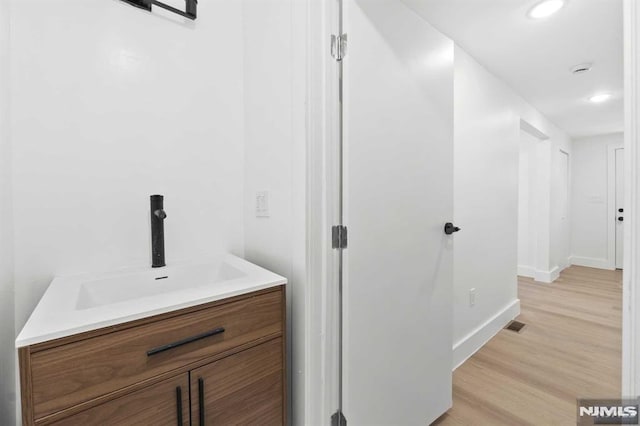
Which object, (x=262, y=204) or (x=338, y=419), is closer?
(x=338, y=419)

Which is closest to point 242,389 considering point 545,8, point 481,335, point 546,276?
point 481,335

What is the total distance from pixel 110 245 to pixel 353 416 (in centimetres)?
120

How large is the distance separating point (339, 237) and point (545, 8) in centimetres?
181

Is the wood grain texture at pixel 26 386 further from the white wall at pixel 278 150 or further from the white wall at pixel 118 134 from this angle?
the white wall at pixel 278 150

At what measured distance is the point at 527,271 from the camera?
430 cm

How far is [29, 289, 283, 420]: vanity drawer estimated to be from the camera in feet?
2.09

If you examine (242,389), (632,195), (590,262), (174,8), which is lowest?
(590,262)

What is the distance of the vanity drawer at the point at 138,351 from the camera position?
0.64 metres

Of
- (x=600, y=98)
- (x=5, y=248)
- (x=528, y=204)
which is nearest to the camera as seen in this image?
(x=5, y=248)

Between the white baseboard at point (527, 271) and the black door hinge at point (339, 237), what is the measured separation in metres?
4.37

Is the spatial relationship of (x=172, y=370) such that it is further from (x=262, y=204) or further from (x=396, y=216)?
(x=396, y=216)

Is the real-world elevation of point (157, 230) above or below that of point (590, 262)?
above

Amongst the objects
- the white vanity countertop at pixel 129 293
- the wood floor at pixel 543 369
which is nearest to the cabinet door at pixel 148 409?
the white vanity countertop at pixel 129 293

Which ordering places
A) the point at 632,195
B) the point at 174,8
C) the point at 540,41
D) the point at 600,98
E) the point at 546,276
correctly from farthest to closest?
the point at 546,276 → the point at 600,98 → the point at 540,41 → the point at 174,8 → the point at 632,195
